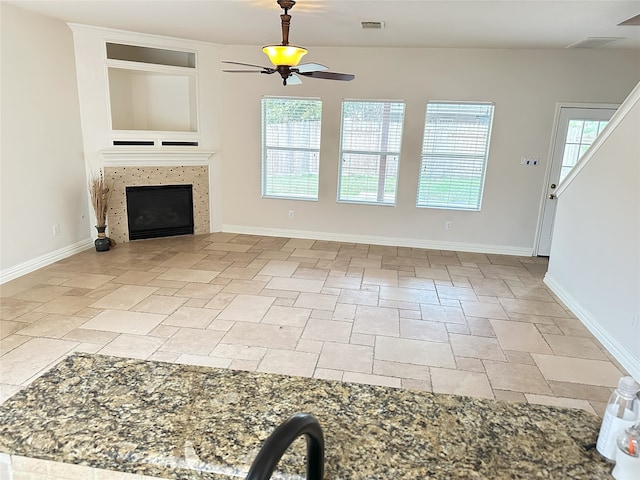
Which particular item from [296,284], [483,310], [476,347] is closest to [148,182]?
[296,284]

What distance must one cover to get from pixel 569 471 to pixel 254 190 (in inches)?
237

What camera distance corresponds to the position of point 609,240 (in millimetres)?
3707

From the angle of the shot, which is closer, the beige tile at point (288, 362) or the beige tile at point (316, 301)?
the beige tile at point (288, 362)

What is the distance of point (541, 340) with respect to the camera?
3.70 m

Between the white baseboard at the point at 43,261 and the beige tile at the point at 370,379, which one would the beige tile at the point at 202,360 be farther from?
the white baseboard at the point at 43,261

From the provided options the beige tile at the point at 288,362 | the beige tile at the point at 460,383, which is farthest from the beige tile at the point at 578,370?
the beige tile at the point at 288,362

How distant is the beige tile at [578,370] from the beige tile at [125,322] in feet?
10.3

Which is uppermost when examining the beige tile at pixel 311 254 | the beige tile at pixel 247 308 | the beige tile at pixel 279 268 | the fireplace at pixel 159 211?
the fireplace at pixel 159 211

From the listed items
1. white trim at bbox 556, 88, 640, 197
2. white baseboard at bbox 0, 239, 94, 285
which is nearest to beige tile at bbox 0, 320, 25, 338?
white baseboard at bbox 0, 239, 94, 285

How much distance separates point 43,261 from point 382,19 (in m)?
4.55

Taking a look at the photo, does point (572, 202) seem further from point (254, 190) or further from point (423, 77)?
point (254, 190)

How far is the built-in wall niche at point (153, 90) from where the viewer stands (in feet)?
19.3

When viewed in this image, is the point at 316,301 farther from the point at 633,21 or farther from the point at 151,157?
the point at 633,21

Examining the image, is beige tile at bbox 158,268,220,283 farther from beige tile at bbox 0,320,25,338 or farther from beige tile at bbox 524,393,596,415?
beige tile at bbox 524,393,596,415
